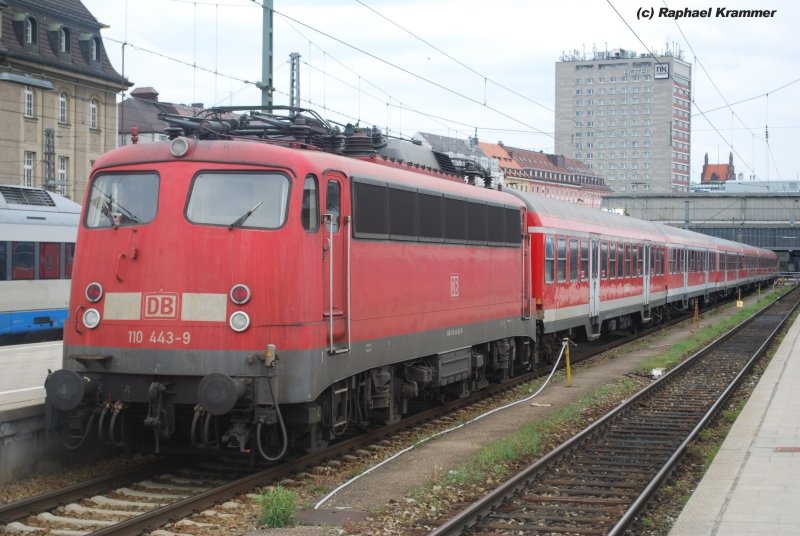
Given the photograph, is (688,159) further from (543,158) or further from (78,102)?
(78,102)

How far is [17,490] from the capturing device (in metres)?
10.5

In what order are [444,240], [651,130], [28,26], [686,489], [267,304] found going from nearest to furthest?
[267,304] < [686,489] < [444,240] < [28,26] < [651,130]

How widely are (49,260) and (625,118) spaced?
172222 millimetres

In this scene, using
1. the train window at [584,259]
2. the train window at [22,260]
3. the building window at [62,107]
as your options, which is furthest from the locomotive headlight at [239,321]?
the building window at [62,107]

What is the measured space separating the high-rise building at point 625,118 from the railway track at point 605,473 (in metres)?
170

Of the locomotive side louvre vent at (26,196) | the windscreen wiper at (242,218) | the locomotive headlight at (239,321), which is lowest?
the locomotive headlight at (239,321)

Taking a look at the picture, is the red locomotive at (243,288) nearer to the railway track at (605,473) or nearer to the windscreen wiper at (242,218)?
the windscreen wiper at (242,218)

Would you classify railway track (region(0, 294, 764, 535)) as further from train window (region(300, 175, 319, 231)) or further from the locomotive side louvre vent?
the locomotive side louvre vent

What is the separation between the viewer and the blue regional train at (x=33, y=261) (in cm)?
2333

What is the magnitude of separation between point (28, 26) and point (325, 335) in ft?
153

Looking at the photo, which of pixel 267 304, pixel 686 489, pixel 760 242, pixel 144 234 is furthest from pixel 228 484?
pixel 760 242

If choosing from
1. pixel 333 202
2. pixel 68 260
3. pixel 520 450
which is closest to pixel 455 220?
pixel 520 450

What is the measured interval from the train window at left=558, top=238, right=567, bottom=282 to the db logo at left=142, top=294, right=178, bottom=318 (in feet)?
44.2

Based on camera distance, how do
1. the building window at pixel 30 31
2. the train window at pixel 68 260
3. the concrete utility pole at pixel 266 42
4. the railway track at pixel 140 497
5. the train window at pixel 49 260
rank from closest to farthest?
the railway track at pixel 140 497
the concrete utility pole at pixel 266 42
the train window at pixel 49 260
the train window at pixel 68 260
the building window at pixel 30 31
